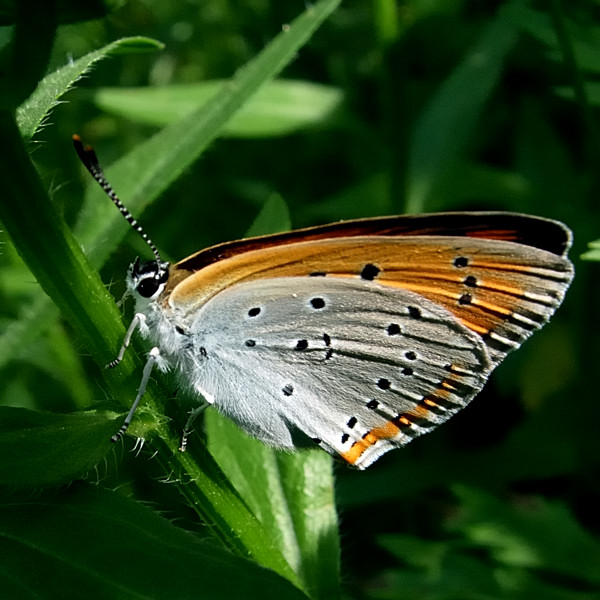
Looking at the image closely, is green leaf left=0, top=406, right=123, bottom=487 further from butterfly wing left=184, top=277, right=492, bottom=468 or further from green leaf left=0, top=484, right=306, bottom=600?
butterfly wing left=184, top=277, right=492, bottom=468

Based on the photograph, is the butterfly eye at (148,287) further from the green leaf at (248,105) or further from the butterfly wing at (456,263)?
the green leaf at (248,105)

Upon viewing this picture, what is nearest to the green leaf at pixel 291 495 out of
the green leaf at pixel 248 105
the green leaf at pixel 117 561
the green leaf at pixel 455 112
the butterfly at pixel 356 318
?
the butterfly at pixel 356 318

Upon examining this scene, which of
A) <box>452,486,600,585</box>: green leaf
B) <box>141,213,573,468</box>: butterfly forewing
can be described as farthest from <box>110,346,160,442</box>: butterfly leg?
<box>452,486,600,585</box>: green leaf

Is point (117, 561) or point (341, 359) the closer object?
point (117, 561)

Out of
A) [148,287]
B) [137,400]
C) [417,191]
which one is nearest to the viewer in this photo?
[137,400]

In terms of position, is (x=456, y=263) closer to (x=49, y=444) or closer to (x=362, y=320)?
(x=362, y=320)

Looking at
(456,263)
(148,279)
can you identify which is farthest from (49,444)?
(456,263)
